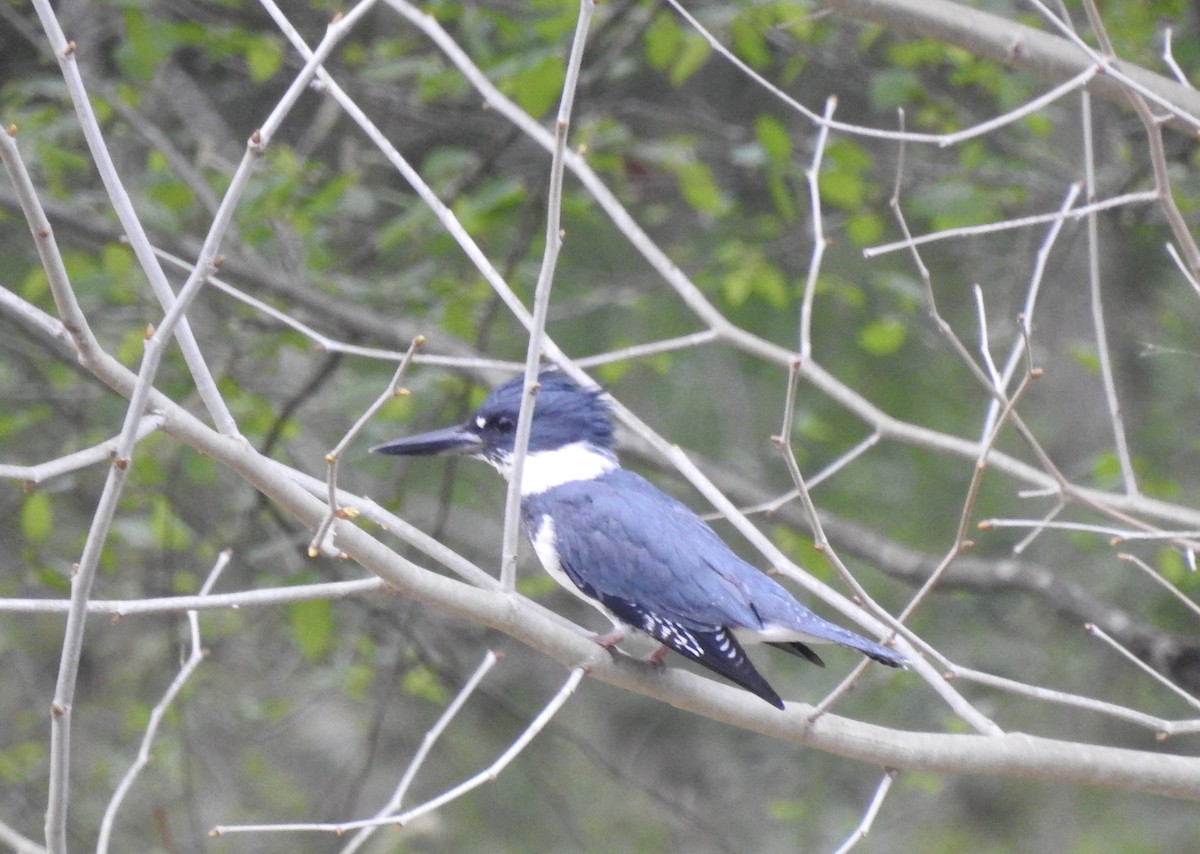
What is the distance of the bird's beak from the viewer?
2578mm

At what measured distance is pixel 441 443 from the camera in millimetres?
2609

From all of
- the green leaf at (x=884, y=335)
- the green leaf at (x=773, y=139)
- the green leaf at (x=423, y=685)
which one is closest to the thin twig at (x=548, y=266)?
the green leaf at (x=773, y=139)

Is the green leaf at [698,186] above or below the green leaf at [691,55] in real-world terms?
below

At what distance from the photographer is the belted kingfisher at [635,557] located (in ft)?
6.83

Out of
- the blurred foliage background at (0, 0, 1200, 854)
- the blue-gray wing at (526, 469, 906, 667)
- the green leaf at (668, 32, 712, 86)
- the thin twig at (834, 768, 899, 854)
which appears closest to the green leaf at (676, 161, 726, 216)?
the blurred foliage background at (0, 0, 1200, 854)

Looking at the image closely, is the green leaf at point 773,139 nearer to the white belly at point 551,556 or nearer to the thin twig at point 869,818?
the white belly at point 551,556

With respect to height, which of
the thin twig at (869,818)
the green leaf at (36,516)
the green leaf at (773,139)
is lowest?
the green leaf at (36,516)

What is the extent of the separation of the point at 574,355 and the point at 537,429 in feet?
5.30

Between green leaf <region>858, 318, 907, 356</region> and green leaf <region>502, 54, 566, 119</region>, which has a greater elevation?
green leaf <region>502, 54, 566, 119</region>

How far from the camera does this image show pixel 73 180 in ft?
12.6

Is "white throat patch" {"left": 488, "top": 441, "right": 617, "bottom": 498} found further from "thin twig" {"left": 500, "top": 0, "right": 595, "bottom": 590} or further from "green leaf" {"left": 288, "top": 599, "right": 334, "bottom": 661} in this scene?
"thin twig" {"left": 500, "top": 0, "right": 595, "bottom": 590}

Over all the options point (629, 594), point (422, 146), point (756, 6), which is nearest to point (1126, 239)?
point (756, 6)

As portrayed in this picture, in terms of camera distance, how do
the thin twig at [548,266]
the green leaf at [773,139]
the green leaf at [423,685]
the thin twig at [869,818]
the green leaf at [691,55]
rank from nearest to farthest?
the thin twig at [548,266] < the thin twig at [869,818] < the green leaf at [773,139] < the green leaf at [691,55] < the green leaf at [423,685]

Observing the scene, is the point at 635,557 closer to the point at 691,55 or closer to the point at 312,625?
the point at 312,625
